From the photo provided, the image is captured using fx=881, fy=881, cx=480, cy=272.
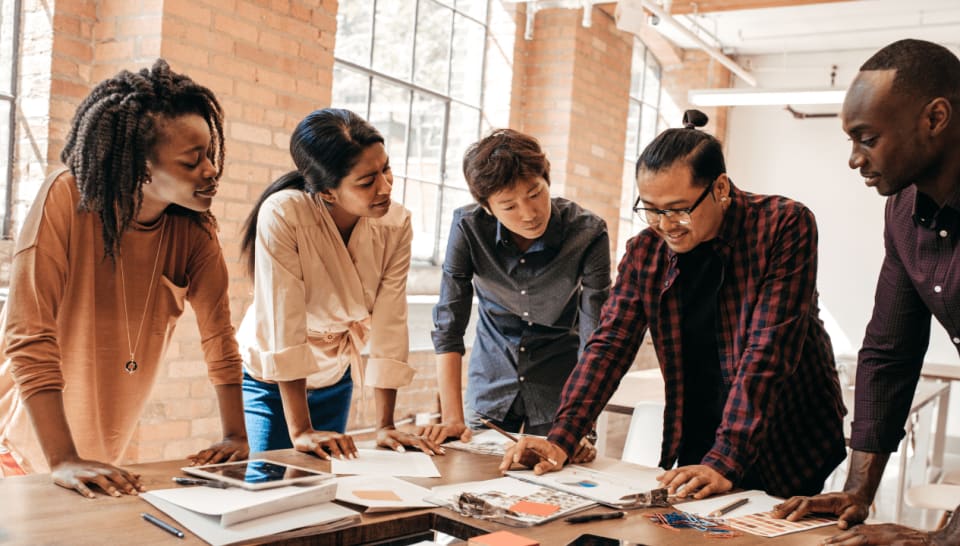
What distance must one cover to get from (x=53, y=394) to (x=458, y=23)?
17.1ft

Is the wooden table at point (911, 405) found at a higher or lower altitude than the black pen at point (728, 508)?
lower

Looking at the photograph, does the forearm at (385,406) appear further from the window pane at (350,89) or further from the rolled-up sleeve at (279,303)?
the window pane at (350,89)

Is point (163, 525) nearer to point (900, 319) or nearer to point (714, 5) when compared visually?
point (900, 319)

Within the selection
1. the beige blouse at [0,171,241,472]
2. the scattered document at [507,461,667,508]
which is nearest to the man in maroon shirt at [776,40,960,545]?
the scattered document at [507,461,667,508]

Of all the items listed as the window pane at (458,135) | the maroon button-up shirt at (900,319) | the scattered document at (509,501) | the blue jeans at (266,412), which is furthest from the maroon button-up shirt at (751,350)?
the window pane at (458,135)

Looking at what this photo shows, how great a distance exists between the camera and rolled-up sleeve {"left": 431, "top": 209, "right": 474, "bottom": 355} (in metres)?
2.57

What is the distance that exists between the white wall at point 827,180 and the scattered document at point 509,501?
7365 millimetres

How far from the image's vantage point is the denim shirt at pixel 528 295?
257 cm

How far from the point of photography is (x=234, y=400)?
78.0 inches

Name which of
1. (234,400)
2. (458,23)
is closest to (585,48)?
(458,23)

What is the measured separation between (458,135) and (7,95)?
10.8ft

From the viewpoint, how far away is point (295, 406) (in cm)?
206

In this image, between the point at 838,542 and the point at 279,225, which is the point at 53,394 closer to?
the point at 279,225

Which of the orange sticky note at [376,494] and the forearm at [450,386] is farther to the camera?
the forearm at [450,386]
